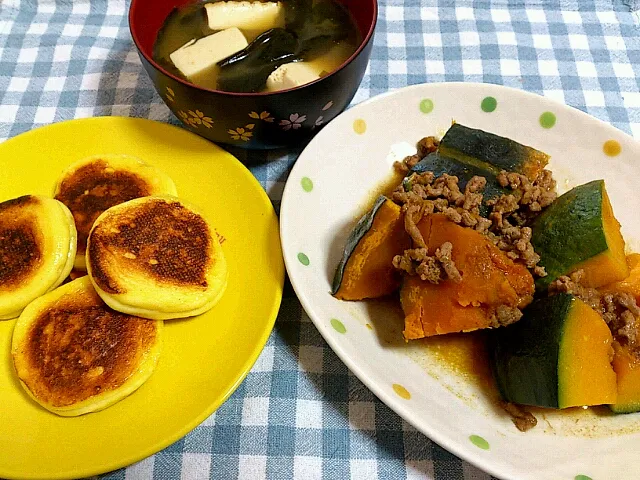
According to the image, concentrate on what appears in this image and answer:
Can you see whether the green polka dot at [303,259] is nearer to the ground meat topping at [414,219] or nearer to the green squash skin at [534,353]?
the ground meat topping at [414,219]

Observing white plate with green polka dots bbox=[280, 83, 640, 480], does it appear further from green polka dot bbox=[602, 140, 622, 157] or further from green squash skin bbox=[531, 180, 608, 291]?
green squash skin bbox=[531, 180, 608, 291]

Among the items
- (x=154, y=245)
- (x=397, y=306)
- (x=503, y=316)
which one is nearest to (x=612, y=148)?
(x=503, y=316)

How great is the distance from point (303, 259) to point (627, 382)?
34.6 inches

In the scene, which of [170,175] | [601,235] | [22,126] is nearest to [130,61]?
[22,126]

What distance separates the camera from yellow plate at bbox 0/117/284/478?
1329 millimetres

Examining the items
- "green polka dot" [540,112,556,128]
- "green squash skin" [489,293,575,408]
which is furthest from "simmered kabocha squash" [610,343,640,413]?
"green polka dot" [540,112,556,128]

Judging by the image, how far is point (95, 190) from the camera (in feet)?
5.63

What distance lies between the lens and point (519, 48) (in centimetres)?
244

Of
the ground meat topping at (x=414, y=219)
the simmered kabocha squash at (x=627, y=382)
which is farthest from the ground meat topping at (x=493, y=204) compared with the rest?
the simmered kabocha squash at (x=627, y=382)

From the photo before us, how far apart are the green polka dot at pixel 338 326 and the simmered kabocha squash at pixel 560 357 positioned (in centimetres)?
43

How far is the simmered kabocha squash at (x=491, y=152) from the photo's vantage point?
1675 millimetres

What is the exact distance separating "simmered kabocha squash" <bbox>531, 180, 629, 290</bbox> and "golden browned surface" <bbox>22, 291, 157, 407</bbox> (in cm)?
111

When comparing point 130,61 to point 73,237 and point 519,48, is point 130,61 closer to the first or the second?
point 73,237

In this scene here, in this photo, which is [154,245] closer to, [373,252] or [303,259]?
[303,259]
